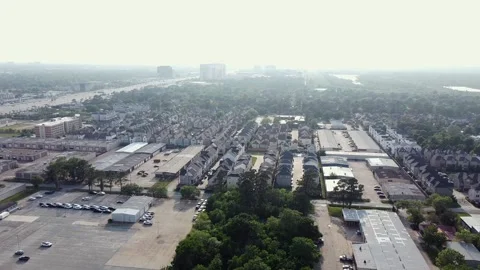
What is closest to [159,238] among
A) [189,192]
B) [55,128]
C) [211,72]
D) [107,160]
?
[189,192]

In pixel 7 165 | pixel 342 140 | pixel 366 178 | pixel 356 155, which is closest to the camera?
pixel 366 178

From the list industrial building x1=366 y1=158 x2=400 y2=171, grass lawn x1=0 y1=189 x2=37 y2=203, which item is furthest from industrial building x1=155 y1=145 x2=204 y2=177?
industrial building x1=366 y1=158 x2=400 y2=171

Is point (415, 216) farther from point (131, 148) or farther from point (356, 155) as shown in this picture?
point (131, 148)

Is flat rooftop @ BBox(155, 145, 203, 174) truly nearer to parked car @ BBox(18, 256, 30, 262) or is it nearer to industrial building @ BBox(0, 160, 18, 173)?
industrial building @ BBox(0, 160, 18, 173)

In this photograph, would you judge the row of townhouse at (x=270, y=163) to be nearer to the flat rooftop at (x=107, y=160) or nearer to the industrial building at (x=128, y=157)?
the industrial building at (x=128, y=157)

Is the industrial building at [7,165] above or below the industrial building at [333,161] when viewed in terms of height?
below

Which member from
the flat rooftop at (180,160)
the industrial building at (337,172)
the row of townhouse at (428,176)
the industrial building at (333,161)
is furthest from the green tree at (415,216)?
the flat rooftop at (180,160)

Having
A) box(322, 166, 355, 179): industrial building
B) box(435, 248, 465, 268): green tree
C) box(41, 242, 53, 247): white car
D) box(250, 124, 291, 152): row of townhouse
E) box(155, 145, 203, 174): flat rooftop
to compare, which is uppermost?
box(435, 248, 465, 268): green tree
